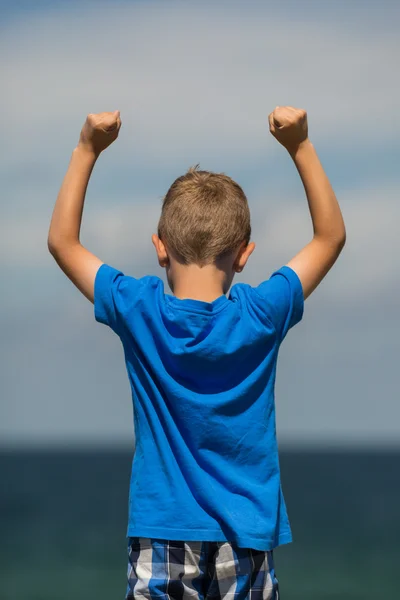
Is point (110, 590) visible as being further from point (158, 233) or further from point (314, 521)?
point (158, 233)

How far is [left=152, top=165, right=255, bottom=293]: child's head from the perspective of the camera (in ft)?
9.94

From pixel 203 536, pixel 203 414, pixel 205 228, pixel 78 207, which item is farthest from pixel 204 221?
pixel 203 536

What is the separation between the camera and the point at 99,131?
3221 millimetres

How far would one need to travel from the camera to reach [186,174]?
3191 millimetres

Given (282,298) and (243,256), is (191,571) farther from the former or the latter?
(243,256)

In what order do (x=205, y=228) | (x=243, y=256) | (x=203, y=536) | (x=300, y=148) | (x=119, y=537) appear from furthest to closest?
(x=119, y=537) → (x=300, y=148) → (x=243, y=256) → (x=205, y=228) → (x=203, y=536)

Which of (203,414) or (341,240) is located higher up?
(341,240)

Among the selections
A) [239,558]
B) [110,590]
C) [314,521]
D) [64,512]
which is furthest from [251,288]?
[64,512]

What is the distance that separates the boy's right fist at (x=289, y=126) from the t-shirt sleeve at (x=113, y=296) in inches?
25.6

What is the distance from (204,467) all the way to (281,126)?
1.07 metres

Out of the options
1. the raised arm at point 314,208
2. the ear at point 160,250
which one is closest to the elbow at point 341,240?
the raised arm at point 314,208

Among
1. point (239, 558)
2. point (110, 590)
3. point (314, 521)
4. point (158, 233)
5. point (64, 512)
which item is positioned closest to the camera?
point (239, 558)

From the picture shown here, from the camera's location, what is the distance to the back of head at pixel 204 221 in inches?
119

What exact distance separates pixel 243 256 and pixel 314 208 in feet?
0.91
